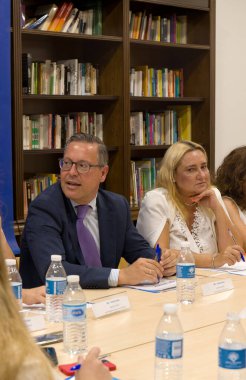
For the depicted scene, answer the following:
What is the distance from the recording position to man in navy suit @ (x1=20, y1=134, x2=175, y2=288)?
303 centimetres

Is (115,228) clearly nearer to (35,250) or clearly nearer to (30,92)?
(35,250)

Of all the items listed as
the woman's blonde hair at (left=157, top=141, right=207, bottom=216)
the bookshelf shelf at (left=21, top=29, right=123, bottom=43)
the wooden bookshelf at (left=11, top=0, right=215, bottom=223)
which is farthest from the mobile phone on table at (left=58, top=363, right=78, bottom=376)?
the bookshelf shelf at (left=21, top=29, right=123, bottom=43)

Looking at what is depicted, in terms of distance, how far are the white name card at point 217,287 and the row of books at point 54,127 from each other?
7.17ft

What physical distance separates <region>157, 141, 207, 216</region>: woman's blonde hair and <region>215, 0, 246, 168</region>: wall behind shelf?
1.91 meters

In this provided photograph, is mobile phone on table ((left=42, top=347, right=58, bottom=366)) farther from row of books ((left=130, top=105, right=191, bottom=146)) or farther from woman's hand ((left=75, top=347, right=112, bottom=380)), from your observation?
row of books ((left=130, top=105, right=191, bottom=146))

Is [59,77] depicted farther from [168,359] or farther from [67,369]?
[168,359]

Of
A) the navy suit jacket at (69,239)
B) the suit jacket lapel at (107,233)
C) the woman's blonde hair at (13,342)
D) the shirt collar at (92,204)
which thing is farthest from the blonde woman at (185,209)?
the woman's blonde hair at (13,342)

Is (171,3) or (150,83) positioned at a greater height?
(171,3)

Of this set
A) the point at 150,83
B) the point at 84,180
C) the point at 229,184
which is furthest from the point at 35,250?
the point at 150,83

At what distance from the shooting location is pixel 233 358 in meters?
1.68

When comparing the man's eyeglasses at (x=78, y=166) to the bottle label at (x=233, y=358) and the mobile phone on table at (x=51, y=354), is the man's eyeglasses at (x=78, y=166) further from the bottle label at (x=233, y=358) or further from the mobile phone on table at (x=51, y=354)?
the bottle label at (x=233, y=358)

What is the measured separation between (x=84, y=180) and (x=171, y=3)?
2.48m

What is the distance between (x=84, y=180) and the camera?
10.9 ft

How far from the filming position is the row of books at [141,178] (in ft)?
17.5
